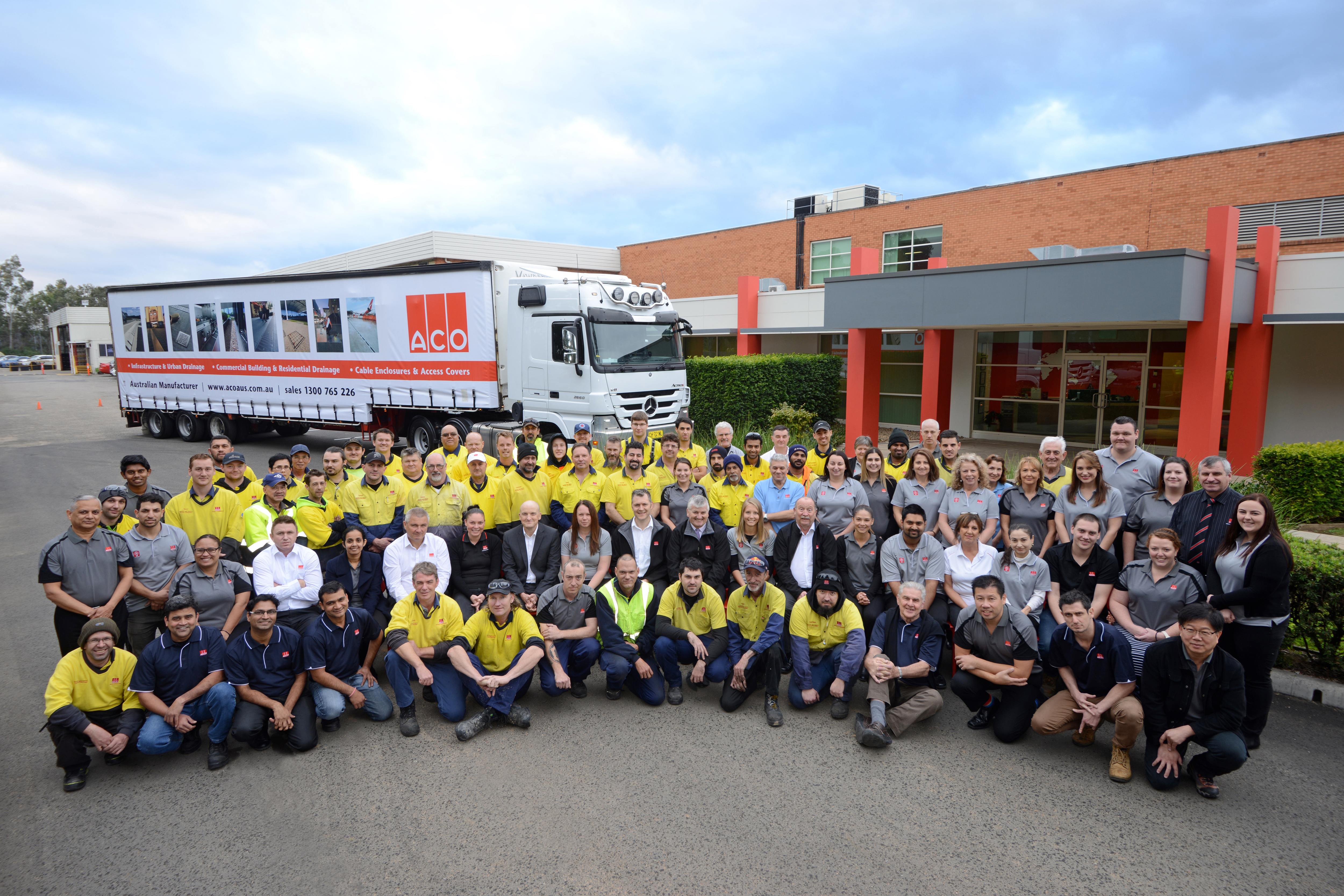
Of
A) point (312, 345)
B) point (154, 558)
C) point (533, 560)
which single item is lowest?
point (533, 560)

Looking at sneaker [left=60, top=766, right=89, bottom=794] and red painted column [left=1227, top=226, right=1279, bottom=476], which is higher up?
red painted column [left=1227, top=226, right=1279, bottom=476]

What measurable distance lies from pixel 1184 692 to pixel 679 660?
347cm

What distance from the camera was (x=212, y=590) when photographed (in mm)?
5855

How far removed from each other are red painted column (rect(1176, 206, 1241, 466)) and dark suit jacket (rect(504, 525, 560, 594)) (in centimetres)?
1066

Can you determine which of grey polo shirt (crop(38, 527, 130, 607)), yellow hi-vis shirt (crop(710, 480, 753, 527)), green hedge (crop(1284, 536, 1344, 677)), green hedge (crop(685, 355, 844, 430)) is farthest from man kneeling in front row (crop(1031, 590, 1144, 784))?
green hedge (crop(685, 355, 844, 430))

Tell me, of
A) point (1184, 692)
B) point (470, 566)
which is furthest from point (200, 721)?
point (1184, 692)

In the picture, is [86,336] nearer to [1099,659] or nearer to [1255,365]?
[1255,365]

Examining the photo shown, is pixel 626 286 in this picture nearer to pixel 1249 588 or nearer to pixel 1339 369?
pixel 1249 588

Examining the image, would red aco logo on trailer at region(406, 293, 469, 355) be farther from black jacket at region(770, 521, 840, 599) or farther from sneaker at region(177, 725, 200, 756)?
sneaker at region(177, 725, 200, 756)

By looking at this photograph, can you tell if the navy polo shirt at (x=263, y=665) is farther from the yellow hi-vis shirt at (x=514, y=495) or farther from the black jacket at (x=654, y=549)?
the black jacket at (x=654, y=549)

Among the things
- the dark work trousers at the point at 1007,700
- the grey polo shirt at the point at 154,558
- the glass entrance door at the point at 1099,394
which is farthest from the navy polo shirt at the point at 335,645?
the glass entrance door at the point at 1099,394

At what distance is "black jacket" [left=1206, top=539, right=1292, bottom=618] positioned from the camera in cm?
488

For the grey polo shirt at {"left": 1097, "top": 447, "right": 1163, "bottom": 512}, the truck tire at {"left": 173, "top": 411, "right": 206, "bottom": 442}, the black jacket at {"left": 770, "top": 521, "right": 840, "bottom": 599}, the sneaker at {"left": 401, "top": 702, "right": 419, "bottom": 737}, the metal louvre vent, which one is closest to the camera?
the sneaker at {"left": 401, "top": 702, "right": 419, "bottom": 737}

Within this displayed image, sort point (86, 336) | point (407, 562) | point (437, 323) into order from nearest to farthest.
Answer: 1. point (407, 562)
2. point (437, 323)
3. point (86, 336)
